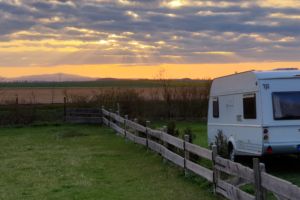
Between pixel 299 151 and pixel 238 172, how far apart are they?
4628 millimetres

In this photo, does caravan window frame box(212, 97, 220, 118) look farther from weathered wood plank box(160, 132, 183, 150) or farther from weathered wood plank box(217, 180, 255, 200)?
weathered wood plank box(217, 180, 255, 200)

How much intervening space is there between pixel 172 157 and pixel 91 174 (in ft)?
7.23

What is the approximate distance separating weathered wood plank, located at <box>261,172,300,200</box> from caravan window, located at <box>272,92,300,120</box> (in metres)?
5.39

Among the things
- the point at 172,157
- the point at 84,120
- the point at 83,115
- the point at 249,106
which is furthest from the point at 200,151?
the point at 83,115

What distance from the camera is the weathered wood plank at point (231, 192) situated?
8.23 metres

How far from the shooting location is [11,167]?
15062 millimetres

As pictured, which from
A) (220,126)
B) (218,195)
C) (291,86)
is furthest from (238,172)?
(220,126)

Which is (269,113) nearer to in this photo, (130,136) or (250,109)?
(250,109)

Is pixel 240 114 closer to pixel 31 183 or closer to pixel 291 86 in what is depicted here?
pixel 291 86

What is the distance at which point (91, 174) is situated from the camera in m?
13.3

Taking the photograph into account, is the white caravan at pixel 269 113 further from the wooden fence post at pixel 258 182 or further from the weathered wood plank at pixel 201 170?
the wooden fence post at pixel 258 182

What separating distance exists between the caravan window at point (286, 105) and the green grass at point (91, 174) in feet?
8.87

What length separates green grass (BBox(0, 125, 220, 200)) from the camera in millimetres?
10625

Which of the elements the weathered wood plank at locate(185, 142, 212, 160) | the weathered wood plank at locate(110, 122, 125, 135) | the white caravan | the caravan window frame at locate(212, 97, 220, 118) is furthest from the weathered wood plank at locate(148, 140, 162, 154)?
the weathered wood plank at locate(110, 122, 125, 135)
